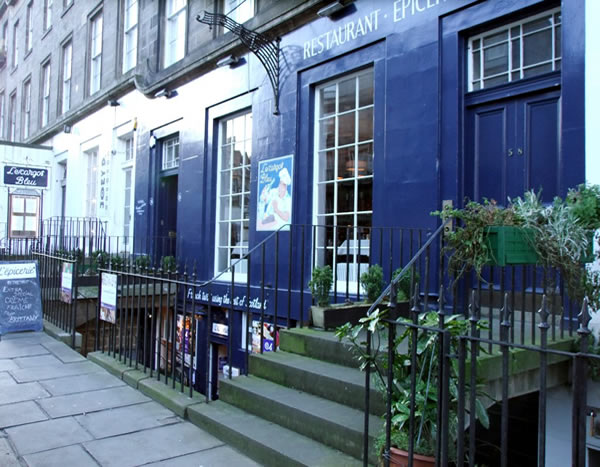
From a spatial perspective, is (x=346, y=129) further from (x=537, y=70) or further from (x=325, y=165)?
(x=537, y=70)

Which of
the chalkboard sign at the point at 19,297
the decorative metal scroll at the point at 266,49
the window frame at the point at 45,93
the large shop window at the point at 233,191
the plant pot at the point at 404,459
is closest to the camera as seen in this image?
the plant pot at the point at 404,459

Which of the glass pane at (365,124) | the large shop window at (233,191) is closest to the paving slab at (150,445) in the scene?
the glass pane at (365,124)

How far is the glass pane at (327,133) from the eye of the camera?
7629 mm

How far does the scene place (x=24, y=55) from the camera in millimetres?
21484

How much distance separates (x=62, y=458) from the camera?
3.90 meters

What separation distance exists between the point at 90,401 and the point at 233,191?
17.0 feet

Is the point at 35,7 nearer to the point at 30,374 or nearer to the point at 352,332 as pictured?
the point at 30,374

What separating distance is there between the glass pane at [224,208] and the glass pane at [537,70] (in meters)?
5.86

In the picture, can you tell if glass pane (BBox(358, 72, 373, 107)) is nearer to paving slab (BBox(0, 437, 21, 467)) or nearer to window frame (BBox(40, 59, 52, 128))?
paving slab (BBox(0, 437, 21, 467))

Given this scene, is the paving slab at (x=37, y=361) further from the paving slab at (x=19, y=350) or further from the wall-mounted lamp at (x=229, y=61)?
the wall-mounted lamp at (x=229, y=61)

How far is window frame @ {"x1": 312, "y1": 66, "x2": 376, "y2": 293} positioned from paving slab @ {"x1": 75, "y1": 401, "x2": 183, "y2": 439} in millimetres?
2890

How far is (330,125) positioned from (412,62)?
1.69 metres

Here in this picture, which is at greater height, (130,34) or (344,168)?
(130,34)

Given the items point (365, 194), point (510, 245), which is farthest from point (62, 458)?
point (365, 194)
